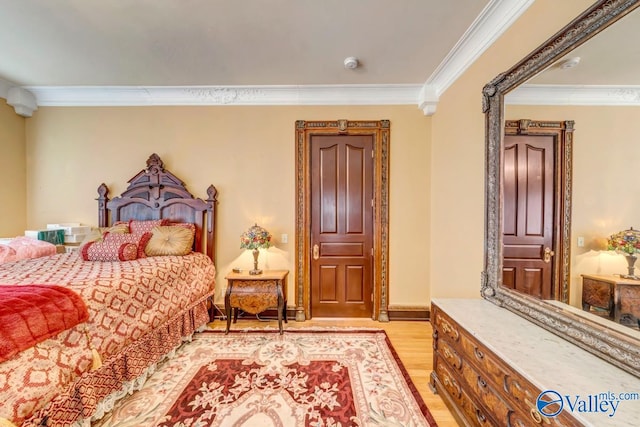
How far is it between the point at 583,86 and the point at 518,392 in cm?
152

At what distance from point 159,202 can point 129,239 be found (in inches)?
26.3

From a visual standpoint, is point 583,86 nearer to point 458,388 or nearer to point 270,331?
point 458,388

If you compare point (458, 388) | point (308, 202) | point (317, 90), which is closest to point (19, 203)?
point (308, 202)

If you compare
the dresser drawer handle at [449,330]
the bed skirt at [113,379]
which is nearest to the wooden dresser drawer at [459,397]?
the dresser drawer handle at [449,330]

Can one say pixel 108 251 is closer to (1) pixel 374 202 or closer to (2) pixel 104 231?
(2) pixel 104 231

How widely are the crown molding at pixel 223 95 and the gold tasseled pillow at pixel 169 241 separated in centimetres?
163

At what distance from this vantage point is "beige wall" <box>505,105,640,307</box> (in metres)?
1.11

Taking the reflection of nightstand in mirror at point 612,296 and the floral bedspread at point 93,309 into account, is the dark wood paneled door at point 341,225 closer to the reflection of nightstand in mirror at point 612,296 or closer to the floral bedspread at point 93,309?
the floral bedspread at point 93,309

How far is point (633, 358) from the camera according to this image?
0.98m

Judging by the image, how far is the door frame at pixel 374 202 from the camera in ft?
10.4

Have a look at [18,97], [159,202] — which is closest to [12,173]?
[18,97]

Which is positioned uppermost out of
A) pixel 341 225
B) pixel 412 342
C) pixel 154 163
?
pixel 154 163

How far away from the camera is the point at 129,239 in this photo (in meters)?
2.68

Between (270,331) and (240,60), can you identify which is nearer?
(240,60)
